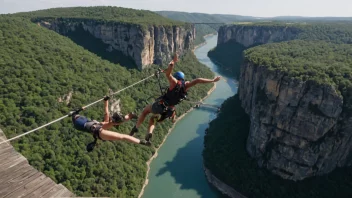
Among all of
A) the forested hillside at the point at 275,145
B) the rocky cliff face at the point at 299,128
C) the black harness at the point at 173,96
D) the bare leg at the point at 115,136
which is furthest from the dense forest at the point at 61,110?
the bare leg at the point at 115,136

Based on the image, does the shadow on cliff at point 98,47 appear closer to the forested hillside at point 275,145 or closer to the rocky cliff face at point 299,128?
the forested hillside at point 275,145

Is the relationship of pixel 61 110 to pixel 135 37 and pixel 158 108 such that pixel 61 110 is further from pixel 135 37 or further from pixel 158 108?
pixel 135 37

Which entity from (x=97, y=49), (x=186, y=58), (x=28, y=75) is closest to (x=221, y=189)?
(x=28, y=75)

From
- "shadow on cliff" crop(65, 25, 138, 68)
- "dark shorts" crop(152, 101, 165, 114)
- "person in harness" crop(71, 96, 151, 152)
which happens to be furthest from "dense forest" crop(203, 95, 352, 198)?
"person in harness" crop(71, 96, 151, 152)

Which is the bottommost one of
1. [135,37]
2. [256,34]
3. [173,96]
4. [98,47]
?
[98,47]

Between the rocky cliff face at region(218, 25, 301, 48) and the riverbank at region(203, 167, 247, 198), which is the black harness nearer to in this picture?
the riverbank at region(203, 167, 247, 198)

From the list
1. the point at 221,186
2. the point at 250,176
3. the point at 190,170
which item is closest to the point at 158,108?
the point at 221,186
